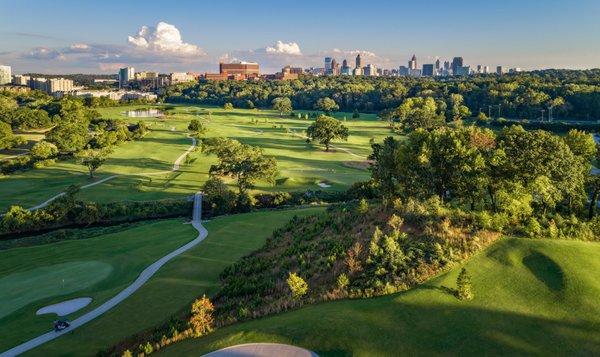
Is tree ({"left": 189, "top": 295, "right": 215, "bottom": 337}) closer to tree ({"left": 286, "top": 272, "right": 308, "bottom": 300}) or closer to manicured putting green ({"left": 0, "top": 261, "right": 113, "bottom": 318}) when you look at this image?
tree ({"left": 286, "top": 272, "right": 308, "bottom": 300})

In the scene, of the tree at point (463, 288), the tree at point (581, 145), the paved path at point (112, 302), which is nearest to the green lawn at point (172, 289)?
the paved path at point (112, 302)

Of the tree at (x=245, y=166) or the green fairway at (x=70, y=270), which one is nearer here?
the green fairway at (x=70, y=270)

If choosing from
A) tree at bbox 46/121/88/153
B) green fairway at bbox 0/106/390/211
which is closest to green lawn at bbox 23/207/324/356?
green fairway at bbox 0/106/390/211

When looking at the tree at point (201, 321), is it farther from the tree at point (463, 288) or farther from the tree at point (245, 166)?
the tree at point (245, 166)

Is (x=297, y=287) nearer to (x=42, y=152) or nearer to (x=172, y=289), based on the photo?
(x=172, y=289)

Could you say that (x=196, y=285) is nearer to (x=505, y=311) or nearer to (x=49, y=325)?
(x=49, y=325)
